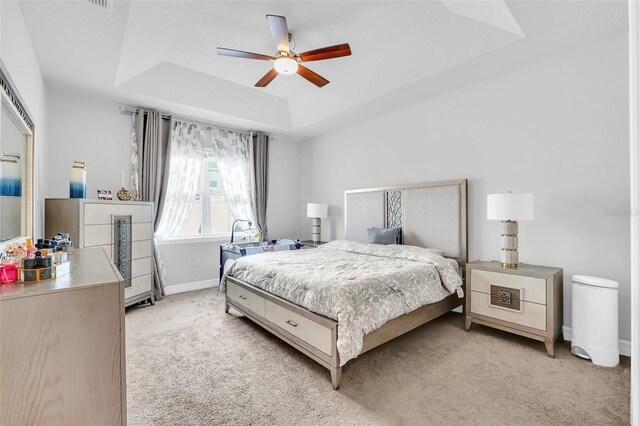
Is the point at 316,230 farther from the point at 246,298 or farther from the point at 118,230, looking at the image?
the point at 118,230

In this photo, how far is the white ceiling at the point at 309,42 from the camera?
2.39 m

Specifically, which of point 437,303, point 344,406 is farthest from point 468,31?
point 344,406

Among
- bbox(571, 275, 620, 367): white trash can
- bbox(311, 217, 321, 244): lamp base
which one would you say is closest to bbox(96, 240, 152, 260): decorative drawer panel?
bbox(311, 217, 321, 244): lamp base

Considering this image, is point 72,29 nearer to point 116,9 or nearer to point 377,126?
point 116,9

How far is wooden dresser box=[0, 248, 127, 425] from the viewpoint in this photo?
869 mm

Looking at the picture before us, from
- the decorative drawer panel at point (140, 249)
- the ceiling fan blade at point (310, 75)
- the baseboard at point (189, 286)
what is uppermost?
the ceiling fan blade at point (310, 75)

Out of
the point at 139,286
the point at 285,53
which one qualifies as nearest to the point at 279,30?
the point at 285,53

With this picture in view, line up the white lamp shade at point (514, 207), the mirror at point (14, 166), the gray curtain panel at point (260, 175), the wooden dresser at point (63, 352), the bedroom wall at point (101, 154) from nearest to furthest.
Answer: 1. the wooden dresser at point (63, 352)
2. the mirror at point (14, 166)
3. the white lamp shade at point (514, 207)
4. the bedroom wall at point (101, 154)
5. the gray curtain panel at point (260, 175)

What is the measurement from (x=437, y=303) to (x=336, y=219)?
2474mm

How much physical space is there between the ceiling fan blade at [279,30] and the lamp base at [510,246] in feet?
8.58

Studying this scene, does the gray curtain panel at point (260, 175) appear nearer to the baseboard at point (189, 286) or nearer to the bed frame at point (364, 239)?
the baseboard at point (189, 286)

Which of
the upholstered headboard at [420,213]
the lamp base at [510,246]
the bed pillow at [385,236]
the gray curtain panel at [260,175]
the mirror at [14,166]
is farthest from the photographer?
the gray curtain panel at [260,175]

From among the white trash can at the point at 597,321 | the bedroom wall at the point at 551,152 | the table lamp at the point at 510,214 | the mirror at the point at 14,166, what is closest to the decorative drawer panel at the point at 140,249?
the mirror at the point at 14,166

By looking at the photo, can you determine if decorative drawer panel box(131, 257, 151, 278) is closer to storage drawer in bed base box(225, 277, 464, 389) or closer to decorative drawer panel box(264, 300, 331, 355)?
storage drawer in bed base box(225, 277, 464, 389)
